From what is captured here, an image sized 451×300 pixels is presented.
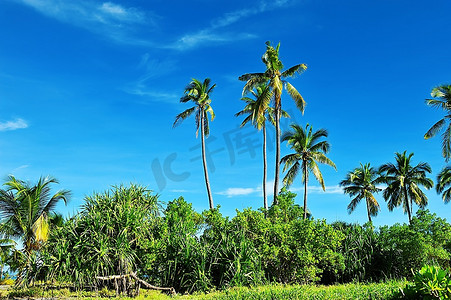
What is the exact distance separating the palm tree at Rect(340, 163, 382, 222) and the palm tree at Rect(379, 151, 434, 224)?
6.81 ft

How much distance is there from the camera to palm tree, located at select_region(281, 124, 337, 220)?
30.6 m

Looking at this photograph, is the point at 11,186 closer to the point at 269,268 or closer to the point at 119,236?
the point at 119,236

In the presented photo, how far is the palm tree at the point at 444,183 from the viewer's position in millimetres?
38344

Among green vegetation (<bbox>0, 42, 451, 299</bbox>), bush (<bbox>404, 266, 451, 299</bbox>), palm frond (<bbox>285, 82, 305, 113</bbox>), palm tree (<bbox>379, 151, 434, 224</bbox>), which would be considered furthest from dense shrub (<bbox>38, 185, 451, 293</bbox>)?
palm tree (<bbox>379, 151, 434, 224</bbox>)

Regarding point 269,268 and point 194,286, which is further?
point 269,268

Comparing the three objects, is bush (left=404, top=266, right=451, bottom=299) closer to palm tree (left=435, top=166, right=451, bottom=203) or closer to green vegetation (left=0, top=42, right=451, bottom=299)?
green vegetation (left=0, top=42, right=451, bottom=299)

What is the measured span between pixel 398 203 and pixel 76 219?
119 ft

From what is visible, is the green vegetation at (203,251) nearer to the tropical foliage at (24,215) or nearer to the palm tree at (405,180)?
the tropical foliage at (24,215)

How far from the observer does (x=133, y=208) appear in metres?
14.7

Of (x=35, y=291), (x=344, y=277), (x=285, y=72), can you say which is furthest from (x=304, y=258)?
(x=285, y=72)

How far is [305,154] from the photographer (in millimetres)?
30875

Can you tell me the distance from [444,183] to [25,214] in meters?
39.0

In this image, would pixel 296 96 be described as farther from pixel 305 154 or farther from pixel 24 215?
pixel 24 215

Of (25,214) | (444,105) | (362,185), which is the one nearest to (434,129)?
(444,105)
